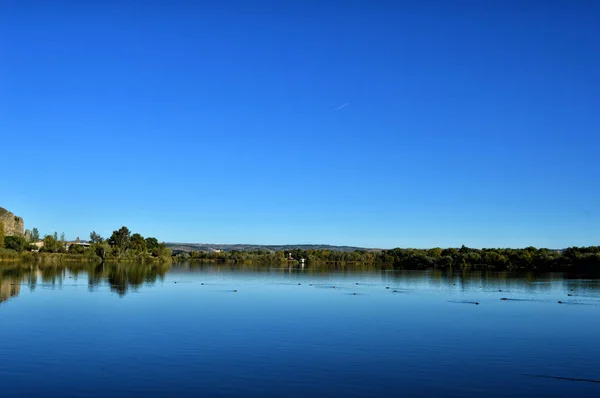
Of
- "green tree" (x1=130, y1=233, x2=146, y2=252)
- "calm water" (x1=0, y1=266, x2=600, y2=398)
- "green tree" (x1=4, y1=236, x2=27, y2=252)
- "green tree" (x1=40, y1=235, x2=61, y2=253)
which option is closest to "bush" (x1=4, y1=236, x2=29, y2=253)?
"green tree" (x1=4, y1=236, x2=27, y2=252)

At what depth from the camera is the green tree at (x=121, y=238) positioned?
180 meters

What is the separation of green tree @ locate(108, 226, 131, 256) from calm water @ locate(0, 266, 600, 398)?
135016 mm

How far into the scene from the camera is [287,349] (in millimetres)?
26891

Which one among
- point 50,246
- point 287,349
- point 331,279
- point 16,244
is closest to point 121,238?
point 50,246

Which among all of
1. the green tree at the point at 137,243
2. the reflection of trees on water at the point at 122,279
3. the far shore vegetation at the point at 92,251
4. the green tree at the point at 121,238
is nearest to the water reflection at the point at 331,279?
the reflection of trees on water at the point at 122,279

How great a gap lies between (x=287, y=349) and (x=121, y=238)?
16610 cm

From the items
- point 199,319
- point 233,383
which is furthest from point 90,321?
point 233,383

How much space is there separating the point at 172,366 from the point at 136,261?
532 feet

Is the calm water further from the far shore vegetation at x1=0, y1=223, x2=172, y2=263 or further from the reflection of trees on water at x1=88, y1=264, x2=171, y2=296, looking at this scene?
the far shore vegetation at x1=0, y1=223, x2=172, y2=263

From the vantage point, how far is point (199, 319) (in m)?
37.5

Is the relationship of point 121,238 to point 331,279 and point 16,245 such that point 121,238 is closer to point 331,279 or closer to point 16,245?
point 16,245

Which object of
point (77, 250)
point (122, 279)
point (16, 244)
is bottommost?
point (122, 279)

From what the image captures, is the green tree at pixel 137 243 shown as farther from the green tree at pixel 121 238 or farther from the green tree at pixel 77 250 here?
the green tree at pixel 77 250

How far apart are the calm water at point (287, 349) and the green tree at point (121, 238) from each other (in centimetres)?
13502
